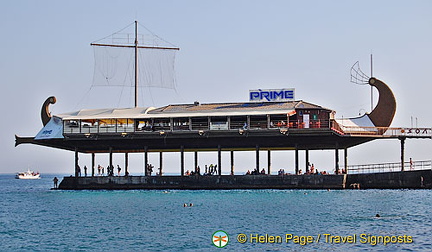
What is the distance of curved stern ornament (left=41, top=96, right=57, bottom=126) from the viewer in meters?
87.5

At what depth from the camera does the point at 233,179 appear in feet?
252

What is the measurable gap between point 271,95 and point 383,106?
12.3 m

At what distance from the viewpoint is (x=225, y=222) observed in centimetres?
4734

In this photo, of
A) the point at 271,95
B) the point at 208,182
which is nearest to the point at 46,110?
the point at 208,182

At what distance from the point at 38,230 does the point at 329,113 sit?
39571 millimetres

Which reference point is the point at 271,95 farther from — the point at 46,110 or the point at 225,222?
the point at 225,222

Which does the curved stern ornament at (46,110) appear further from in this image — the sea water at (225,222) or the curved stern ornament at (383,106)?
the curved stern ornament at (383,106)

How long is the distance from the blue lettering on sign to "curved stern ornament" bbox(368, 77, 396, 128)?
9.19 meters

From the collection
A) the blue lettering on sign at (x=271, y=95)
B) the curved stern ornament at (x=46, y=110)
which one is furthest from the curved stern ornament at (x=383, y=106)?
the curved stern ornament at (x=46, y=110)

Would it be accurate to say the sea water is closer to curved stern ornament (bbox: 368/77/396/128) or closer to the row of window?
the row of window

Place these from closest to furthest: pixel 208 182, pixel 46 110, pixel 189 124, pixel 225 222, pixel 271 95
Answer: pixel 225 222 < pixel 208 182 < pixel 189 124 < pixel 271 95 < pixel 46 110

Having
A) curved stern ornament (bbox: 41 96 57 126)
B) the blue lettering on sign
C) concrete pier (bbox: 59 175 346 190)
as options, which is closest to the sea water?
concrete pier (bbox: 59 175 346 190)

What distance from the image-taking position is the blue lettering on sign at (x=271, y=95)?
263 ft

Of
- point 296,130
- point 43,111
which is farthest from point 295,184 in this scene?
point 43,111
